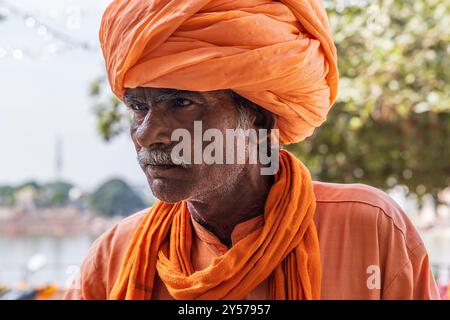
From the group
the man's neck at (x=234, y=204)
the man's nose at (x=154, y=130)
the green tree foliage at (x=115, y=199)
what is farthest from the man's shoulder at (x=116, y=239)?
the green tree foliage at (x=115, y=199)

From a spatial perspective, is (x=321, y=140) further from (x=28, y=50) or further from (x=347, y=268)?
A: (x=347, y=268)

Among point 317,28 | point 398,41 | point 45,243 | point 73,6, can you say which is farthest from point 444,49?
point 317,28

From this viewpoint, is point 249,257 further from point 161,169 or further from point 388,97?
point 388,97

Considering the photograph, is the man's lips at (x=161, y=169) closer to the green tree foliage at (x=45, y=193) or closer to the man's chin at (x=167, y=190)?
the man's chin at (x=167, y=190)

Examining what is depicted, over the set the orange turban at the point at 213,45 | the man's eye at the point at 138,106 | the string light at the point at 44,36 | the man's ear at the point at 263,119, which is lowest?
the man's ear at the point at 263,119

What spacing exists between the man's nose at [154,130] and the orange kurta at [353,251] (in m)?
0.19

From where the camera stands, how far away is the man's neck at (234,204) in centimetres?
Result: 105

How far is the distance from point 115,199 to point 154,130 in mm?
2222

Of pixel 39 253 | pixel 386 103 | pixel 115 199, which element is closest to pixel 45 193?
pixel 39 253

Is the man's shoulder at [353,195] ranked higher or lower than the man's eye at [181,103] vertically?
lower

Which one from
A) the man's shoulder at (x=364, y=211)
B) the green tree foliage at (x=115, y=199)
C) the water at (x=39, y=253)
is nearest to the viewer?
the man's shoulder at (x=364, y=211)

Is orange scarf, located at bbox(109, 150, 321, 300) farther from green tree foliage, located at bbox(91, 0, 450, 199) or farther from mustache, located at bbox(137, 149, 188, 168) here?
green tree foliage, located at bbox(91, 0, 450, 199)

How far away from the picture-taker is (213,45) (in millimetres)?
924
